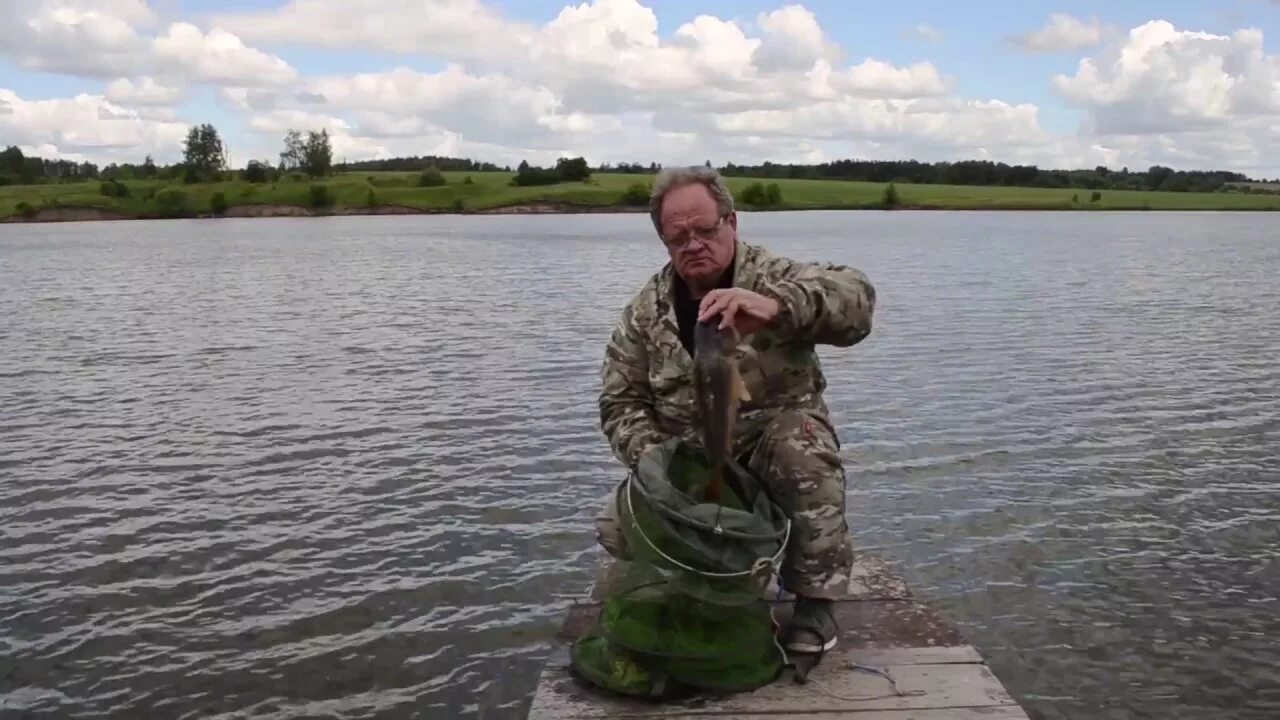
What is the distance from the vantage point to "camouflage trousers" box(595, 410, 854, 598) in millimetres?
5500

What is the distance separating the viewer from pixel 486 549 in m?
10.6

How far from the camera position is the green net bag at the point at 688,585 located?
5.23 metres

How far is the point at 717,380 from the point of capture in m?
4.91

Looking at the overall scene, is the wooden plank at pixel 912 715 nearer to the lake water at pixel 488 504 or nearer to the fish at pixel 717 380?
the fish at pixel 717 380

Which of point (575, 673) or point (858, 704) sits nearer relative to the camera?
point (858, 704)

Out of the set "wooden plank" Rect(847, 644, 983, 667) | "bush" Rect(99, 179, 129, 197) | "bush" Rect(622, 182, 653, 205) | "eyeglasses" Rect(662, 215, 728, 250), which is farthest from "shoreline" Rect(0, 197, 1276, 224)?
"eyeglasses" Rect(662, 215, 728, 250)

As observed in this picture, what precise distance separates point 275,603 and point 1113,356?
646 inches

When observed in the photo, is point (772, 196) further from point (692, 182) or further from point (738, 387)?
point (738, 387)

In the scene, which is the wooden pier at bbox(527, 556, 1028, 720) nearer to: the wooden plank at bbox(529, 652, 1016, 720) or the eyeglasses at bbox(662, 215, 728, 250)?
the wooden plank at bbox(529, 652, 1016, 720)

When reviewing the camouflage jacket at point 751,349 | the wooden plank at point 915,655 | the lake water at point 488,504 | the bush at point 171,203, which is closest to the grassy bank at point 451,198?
the bush at point 171,203

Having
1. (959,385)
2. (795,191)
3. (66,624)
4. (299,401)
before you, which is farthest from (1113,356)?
(795,191)

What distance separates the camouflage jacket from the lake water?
116 inches

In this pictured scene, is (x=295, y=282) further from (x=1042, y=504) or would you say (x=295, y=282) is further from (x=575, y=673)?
(x=575, y=673)

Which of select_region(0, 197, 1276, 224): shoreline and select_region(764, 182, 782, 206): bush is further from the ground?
select_region(764, 182, 782, 206): bush
